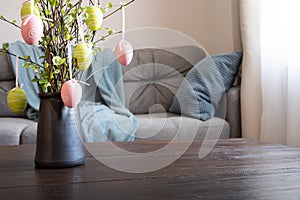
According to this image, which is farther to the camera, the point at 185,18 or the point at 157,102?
the point at 185,18

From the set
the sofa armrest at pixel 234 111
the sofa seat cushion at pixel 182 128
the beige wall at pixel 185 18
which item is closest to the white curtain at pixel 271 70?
the sofa armrest at pixel 234 111

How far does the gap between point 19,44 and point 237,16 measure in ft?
4.68

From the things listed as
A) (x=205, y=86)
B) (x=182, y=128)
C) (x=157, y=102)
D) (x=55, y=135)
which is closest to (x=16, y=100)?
(x=55, y=135)

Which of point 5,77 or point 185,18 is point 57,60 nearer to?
point 5,77

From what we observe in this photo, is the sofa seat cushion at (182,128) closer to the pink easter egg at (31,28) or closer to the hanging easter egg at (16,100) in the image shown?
the hanging easter egg at (16,100)

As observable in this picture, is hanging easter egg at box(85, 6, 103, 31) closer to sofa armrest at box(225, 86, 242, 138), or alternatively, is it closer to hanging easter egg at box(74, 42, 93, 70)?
hanging easter egg at box(74, 42, 93, 70)

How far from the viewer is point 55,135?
2.81 ft

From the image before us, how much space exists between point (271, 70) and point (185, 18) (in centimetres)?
114

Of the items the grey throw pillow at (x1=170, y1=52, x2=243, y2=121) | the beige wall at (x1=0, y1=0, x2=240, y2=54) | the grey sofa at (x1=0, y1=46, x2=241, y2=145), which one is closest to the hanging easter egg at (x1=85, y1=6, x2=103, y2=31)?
the grey sofa at (x1=0, y1=46, x2=241, y2=145)

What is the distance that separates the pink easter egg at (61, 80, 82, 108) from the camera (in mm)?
792

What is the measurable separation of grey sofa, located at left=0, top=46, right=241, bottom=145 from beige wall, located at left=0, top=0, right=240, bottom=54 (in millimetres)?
543

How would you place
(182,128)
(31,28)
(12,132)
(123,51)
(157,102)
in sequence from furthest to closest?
(12,132) → (157,102) → (182,128) → (123,51) → (31,28)

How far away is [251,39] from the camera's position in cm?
234

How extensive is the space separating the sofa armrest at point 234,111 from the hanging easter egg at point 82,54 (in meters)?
1.52
